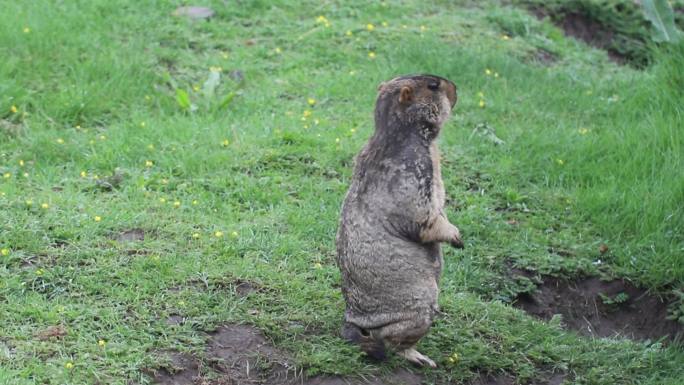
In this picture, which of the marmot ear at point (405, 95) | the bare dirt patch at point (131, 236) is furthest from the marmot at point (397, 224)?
the bare dirt patch at point (131, 236)

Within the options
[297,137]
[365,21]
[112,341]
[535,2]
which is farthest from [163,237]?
[535,2]

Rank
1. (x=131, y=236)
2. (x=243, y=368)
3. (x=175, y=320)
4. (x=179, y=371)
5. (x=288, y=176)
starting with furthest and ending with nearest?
(x=288, y=176)
(x=131, y=236)
(x=175, y=320)
(x=243, y=368)
(x=179, y=371)

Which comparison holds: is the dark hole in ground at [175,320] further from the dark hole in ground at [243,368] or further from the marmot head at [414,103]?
the marmot head at [414,103]

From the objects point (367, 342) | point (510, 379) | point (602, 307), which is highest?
point (367, 342)

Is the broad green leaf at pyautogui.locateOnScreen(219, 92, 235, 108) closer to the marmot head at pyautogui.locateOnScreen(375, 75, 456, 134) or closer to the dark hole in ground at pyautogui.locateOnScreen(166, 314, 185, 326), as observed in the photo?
the dark hole in ground at pyautogui.locateOnScreen(166, 314, 185, 326)

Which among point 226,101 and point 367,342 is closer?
point 367,342

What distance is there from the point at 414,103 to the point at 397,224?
658 mm

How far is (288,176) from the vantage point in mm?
7672

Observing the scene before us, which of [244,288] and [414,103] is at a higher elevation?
[414,103]

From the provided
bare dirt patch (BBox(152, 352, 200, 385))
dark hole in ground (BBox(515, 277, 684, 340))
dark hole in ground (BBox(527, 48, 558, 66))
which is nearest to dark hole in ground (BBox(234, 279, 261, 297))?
bare dirt patch (BBox(152, 352, 200, 385))

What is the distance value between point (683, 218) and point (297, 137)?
2962 mm

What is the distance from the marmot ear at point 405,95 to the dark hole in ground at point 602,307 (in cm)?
195

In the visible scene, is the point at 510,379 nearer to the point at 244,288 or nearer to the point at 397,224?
the point at 397,224

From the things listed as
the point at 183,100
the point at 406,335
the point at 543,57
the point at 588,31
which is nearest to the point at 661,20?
the point at 543,57
